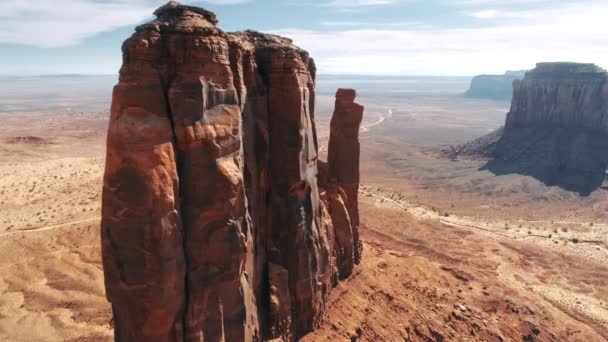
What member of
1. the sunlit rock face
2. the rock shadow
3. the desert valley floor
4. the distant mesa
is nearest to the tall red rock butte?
the desert valley floor

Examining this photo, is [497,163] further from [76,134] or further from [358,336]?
[76,134]

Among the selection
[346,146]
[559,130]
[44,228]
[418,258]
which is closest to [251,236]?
[346,146]

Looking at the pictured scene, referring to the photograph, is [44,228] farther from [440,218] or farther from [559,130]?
[559,130]

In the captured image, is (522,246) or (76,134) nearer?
(522,246)

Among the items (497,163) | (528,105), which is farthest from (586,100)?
(497,163)

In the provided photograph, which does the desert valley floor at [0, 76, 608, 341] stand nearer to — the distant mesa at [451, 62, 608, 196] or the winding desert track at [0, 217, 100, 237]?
the winding desert track at [0, 217, 100, 237]

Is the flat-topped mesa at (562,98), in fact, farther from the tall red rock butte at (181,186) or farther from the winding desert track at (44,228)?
the winding desert track at (44,228)
